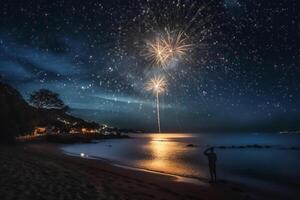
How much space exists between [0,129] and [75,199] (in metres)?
→ 48.3

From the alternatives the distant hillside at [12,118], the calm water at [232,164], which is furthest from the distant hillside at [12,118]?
the calm water at [232,164]

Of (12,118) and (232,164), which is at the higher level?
(12,118)

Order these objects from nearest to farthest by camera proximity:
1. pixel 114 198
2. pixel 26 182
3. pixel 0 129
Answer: pixel 114 198 → pixel 26 182 → pixel 0 129

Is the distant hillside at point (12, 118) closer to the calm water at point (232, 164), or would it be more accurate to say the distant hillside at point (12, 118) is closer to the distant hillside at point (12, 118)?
the distant hillside at point (12, 118)

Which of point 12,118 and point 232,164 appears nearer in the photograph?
point 232,164

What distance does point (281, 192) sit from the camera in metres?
22.4

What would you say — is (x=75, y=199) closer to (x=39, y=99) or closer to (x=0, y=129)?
(x=0, y=129)

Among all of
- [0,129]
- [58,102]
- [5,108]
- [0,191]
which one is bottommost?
[0,191]

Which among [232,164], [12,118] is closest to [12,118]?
[12,118]

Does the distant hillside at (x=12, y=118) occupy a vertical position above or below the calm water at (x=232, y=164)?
above

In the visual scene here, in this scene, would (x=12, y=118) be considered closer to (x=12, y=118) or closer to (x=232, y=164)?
(x=12, y=118)

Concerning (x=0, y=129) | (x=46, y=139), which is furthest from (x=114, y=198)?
(x=46, y=139)

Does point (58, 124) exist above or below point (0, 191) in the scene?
above

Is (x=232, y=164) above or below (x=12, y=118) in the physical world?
below
